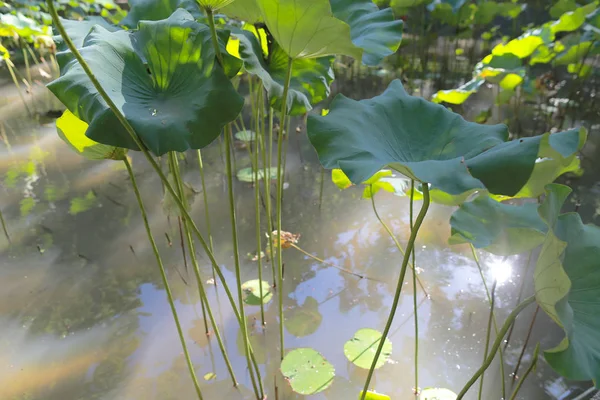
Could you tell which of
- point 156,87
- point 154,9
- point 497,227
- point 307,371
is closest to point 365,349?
point 307,371

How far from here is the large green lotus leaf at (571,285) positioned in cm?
52

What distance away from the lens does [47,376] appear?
1.05m

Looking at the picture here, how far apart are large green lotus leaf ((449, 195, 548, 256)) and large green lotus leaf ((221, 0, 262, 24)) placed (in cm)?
54

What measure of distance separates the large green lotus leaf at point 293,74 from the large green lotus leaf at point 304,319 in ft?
2.13

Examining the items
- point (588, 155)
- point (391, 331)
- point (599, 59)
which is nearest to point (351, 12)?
point (391, 331)

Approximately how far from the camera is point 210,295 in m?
1.32

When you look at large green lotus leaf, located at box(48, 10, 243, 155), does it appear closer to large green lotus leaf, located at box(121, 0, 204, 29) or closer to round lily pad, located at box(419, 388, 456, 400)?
large green lotus leaf, located at box(121, 0, 204, 29)

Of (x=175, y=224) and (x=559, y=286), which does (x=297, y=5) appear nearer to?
(x=559, y=286)

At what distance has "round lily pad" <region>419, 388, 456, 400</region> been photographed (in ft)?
3.19

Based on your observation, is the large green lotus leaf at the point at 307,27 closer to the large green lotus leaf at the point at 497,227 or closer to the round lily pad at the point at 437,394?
the large green lotus leaf at the point at 497,227

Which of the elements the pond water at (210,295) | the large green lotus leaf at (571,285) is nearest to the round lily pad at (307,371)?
the pond water at (210,295)

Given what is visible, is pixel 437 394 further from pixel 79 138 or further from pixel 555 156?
pixel 79 138

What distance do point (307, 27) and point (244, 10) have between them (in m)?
0.21

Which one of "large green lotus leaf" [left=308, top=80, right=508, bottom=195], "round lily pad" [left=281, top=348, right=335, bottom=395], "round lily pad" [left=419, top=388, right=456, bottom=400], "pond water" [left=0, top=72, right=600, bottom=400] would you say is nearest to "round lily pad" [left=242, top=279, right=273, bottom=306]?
"pond water" [left=0, top=72, right=600, bottom=400]
